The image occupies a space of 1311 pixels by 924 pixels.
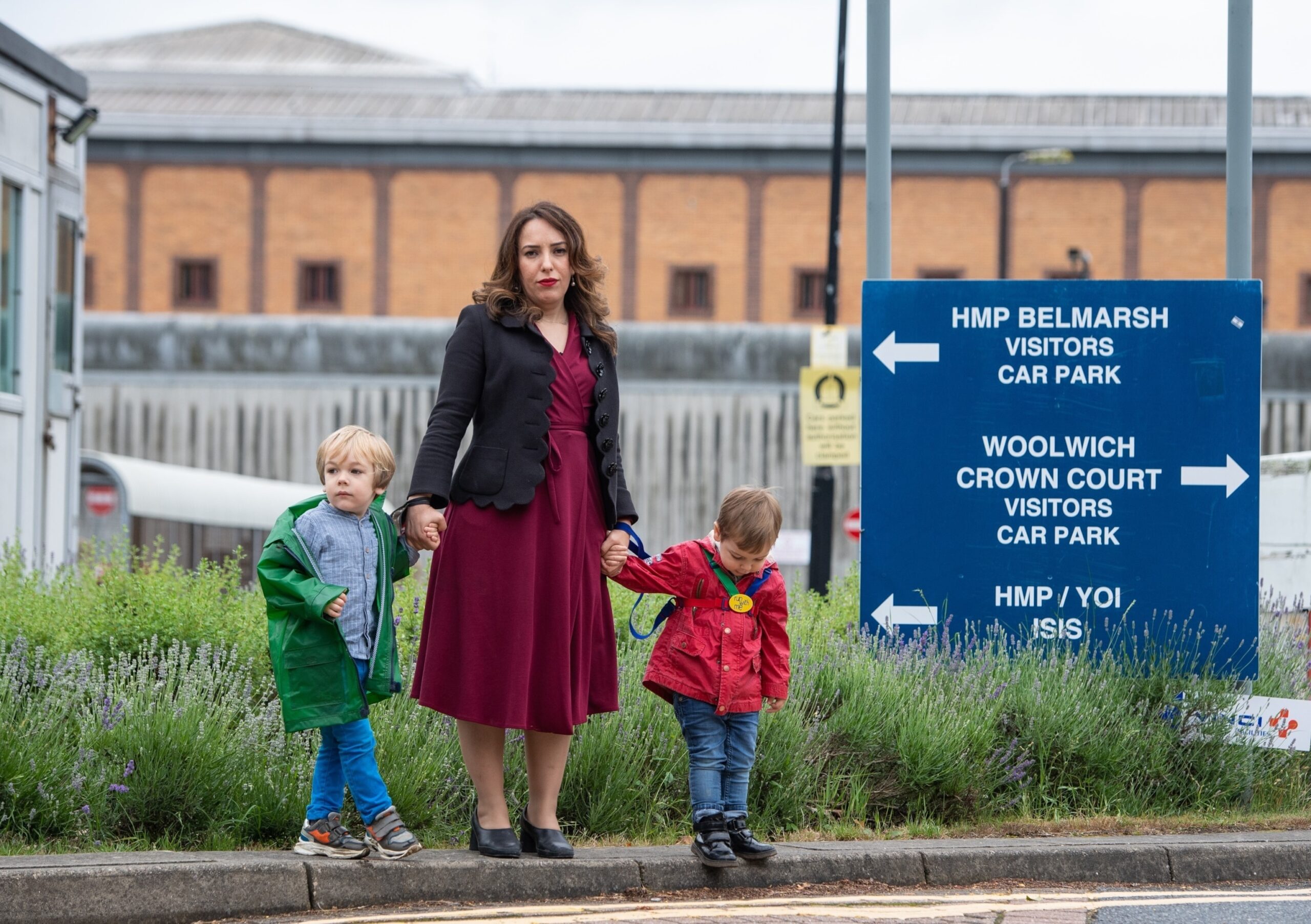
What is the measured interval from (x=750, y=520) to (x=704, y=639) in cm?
41

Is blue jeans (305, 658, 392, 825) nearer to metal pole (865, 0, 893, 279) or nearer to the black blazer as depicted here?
the black blazer

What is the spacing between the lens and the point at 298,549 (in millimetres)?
4832

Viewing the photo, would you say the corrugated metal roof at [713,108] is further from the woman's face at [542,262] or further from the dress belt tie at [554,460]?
the dress belt tie at [554,460]

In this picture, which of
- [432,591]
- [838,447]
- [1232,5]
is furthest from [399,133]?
[432,591]

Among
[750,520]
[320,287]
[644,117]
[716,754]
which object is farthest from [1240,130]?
[320,287]

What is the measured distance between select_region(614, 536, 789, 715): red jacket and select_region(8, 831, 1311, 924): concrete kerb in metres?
0.55

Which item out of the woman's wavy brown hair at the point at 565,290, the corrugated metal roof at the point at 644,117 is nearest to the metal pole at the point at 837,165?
the woman's wavy brown hair at the point at 565,290

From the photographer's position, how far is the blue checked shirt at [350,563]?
4895 millimetres

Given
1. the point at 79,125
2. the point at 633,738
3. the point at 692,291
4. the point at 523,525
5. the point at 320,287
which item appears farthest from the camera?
the point at 320,287

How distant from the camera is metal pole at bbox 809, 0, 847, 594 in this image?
17.8 meters

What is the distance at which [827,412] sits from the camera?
54.5 feet

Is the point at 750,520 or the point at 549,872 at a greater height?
the point at 750,520

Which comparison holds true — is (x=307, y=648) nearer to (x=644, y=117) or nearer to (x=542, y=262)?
(x=542, y=262)

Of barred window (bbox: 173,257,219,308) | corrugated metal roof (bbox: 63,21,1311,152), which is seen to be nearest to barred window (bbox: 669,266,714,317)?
corrugated metal roof (bbox: 63,21,1311,152)
